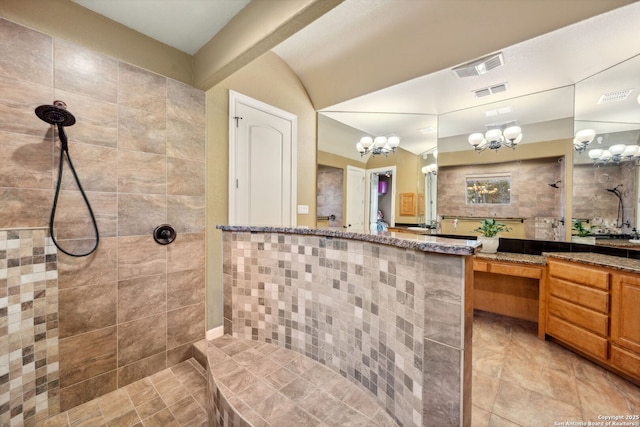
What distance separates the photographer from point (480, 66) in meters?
2.29

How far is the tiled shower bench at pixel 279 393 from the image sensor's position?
3.29 feet

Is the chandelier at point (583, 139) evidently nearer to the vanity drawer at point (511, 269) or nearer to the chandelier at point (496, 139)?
the chandelier at point (496, 139)

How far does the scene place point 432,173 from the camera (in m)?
3.26

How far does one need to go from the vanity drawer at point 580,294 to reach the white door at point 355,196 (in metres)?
2.06

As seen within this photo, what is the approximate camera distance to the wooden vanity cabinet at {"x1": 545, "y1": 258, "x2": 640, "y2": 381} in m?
1.70

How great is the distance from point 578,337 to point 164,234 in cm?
342

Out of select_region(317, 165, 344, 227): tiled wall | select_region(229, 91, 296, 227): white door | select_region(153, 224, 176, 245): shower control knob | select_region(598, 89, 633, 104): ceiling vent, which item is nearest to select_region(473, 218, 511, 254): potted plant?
select_region(598, 89, 633, 104): ceiling vent

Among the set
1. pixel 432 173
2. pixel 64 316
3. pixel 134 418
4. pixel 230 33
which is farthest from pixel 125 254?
pixel 432 173

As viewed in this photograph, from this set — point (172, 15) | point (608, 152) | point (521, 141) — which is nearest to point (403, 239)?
point (172, 15)

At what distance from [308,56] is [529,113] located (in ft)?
8.50

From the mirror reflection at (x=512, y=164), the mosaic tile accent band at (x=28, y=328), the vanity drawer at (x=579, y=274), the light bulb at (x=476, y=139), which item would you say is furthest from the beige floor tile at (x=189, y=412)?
the light bulb at (x=476, y=139)

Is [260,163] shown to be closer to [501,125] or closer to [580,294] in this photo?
[501,125]

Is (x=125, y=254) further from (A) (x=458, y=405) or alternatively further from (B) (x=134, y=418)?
(A) (x=458, y=405)

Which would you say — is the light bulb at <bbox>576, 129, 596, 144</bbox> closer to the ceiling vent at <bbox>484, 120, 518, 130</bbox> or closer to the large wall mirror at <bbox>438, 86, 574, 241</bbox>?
the large wall mirror at <bbox>438, 86, 574, 241</bbox>
